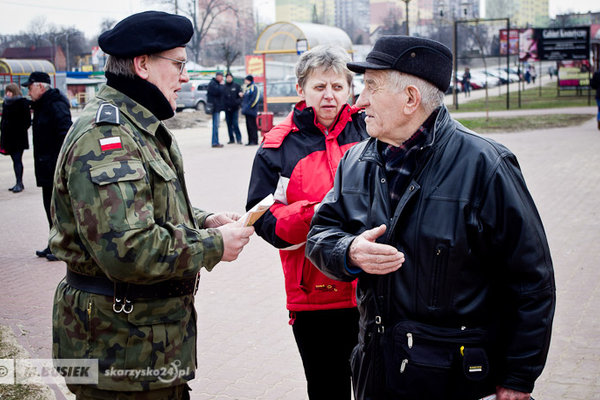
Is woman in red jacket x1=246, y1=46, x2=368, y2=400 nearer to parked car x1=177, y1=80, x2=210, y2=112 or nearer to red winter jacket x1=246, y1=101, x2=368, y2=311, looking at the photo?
red winter jacket x1=246, y1=101, x2=368, y2=311

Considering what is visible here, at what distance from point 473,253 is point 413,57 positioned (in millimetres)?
718

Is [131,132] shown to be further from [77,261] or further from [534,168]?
[534,168]

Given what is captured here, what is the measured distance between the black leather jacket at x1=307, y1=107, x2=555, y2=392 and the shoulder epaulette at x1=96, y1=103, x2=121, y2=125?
91 cm

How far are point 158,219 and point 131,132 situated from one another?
32cm

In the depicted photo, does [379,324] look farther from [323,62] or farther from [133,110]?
[323,62]

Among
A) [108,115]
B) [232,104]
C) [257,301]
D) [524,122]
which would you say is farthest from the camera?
[524,122]

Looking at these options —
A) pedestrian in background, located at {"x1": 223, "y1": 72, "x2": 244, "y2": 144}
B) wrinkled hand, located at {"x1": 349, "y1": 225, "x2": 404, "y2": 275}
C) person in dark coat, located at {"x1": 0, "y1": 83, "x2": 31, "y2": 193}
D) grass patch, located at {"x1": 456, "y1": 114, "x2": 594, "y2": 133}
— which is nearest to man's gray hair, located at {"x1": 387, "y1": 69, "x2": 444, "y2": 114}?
wrinkled hand, located at {"x1": 349, "y1": 225, "x2": 404, "y2": 275}

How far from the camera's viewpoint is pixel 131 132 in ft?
7.80

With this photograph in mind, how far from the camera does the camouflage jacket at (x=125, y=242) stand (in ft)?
7.27

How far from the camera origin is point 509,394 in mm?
2281

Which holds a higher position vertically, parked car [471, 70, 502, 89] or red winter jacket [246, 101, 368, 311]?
parked car [471, 70, 502, 89]

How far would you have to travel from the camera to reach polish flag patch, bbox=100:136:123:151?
228 cm

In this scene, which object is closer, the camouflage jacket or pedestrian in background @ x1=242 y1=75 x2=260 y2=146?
the camouflage jacket

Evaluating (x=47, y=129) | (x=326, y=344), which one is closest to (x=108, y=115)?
(x=326, y=344)
